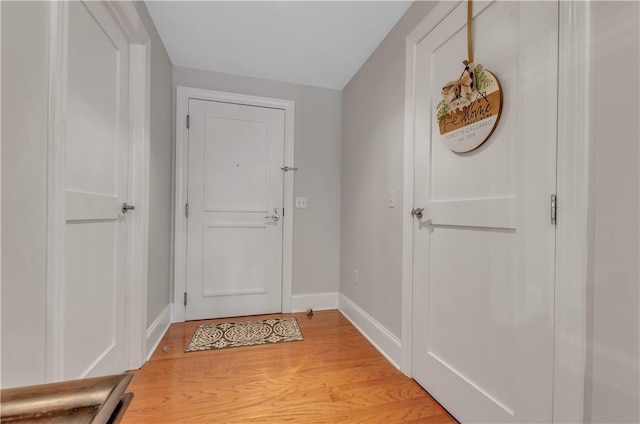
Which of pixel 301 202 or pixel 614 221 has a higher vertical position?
pixel 301 202

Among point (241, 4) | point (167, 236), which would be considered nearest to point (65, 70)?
point (241, 4)

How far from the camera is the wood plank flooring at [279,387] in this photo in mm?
1230

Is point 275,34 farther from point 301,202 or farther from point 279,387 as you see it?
point 279,387

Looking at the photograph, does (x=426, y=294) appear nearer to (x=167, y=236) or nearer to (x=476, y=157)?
(x=476, y=157)

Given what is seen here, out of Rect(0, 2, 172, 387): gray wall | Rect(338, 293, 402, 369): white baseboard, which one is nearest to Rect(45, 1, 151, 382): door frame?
Rect(0, 2, 172, 387): gray wall

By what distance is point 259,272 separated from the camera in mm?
2457

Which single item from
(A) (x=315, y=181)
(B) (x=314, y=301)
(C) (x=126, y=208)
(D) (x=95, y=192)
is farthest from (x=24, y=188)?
(B) (x=314, y=301)

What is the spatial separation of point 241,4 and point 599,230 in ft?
6.64

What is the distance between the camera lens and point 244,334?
6.71ft

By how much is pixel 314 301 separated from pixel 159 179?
1.72 metres

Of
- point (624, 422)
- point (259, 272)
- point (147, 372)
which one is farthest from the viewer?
point (259, 272)

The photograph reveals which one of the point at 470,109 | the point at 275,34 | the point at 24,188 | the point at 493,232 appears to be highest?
the point at 275,34

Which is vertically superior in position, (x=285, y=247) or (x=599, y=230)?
(x=599, y=230)

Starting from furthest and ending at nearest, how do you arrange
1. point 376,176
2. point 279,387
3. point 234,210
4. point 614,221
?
point 234,210 → point 376,176 → point 279,387 → point 614,221
